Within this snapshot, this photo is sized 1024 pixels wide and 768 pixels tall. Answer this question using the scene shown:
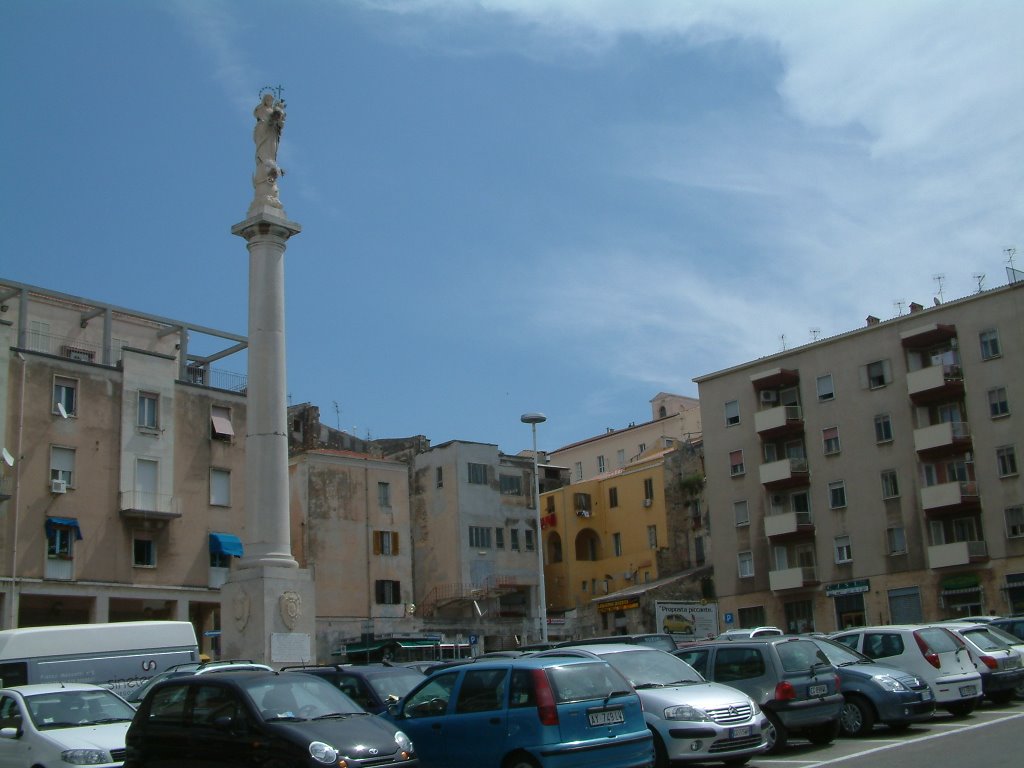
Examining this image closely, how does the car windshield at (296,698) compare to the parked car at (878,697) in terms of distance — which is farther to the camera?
the parked car at (878,697)

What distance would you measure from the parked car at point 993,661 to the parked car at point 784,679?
481cm

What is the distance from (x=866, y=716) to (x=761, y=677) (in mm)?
2759

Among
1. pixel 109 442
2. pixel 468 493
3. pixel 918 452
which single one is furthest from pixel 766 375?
pixel 109 442

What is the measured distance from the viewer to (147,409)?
155 ft

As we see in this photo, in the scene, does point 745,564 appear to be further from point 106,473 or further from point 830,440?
point 106,473

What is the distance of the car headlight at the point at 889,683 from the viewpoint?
62.2 ft

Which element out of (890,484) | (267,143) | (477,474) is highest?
(267,143)

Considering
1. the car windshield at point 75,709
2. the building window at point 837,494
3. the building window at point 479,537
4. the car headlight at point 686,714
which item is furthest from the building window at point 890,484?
the car windshield at point 75,709

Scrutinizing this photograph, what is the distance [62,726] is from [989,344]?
43.2 metres

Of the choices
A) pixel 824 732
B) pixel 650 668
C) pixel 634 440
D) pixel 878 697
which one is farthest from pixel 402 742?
pixel 634 440

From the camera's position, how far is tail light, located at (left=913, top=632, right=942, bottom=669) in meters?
20.5

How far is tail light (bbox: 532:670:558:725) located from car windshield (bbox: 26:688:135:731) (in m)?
6.53

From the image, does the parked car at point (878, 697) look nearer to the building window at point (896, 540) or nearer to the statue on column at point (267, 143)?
the statue on column at point (267, 143)

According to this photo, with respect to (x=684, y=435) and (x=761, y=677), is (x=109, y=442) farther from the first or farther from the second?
(x=684, y=435)
